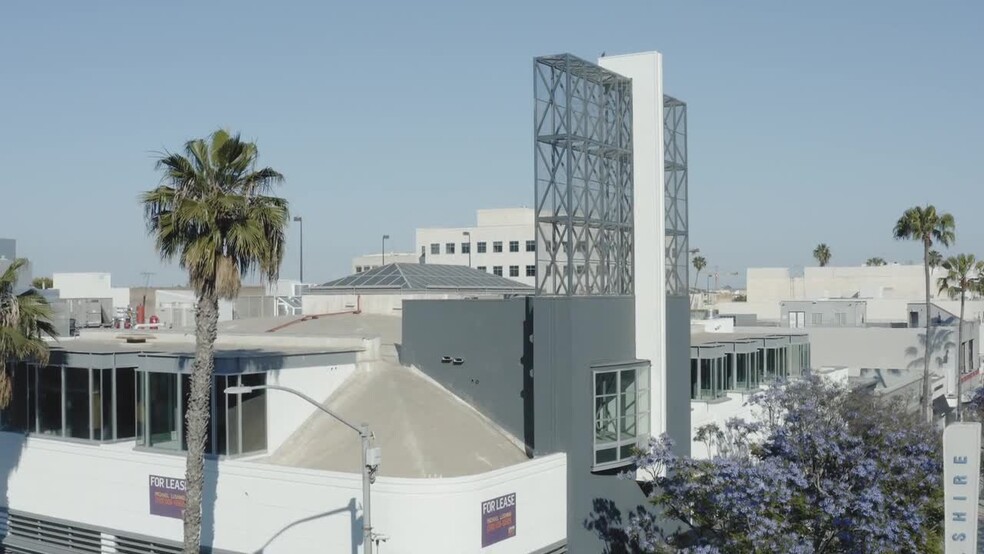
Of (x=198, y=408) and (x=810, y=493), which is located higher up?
(x=198, y=408)

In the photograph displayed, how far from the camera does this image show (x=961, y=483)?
64.5 ft

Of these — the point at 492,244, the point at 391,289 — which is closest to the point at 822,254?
the point at 492,244

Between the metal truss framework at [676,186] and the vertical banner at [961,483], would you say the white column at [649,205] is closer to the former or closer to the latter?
the metal truss framework at [676,186]

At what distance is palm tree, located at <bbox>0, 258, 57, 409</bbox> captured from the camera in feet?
100

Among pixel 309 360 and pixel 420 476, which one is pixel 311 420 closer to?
pixel 309 360

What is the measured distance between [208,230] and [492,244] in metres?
93.6

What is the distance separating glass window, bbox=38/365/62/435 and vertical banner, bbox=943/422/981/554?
27.9 metres

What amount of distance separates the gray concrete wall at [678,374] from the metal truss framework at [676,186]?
4.66 ft

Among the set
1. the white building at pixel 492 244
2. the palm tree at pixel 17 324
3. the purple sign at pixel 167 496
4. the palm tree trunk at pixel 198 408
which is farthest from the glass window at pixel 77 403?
the white building at pixel 492 244

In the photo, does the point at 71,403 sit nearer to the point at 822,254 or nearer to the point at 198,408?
the point at 198,408

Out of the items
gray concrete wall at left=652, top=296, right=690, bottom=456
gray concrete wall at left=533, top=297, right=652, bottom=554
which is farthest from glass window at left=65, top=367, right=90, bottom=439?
gray concrete wall at left=652, top=296, right=690, bottom=456

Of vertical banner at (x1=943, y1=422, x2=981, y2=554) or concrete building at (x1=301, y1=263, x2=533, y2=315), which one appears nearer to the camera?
vertical banner at (x1=943, y1=422, x2=981, y2=554)

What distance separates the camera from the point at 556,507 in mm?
30484

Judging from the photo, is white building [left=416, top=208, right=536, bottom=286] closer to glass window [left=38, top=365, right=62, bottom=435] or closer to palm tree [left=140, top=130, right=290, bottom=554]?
glass window [left=38, top=365, right=62, bottom=435]
